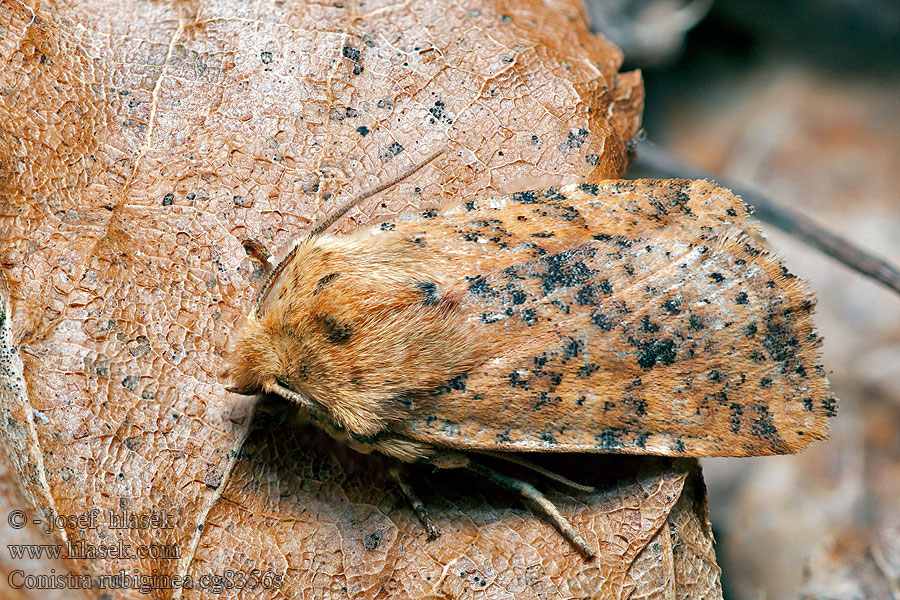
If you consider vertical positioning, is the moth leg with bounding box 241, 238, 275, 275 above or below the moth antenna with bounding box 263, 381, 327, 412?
above

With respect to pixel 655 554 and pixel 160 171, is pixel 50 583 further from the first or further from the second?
pixel 655 554

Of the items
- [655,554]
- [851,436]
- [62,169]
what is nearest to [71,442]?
[62,169]

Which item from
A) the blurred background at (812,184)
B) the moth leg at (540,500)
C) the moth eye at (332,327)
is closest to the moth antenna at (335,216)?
the moth eye at (332,327)

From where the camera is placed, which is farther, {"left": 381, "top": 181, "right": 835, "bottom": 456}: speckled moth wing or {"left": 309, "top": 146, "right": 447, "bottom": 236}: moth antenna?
{"left": 309, "top": 146, "right": 447, "bottom": 236}: moth antenna

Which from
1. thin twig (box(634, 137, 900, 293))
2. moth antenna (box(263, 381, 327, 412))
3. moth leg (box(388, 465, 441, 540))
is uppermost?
moth antenna (box(263, 381, 327, 412))

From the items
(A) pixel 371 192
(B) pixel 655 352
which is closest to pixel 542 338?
(B) pixel 655 352

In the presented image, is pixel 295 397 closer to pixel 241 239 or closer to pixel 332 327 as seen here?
pixel 332 327

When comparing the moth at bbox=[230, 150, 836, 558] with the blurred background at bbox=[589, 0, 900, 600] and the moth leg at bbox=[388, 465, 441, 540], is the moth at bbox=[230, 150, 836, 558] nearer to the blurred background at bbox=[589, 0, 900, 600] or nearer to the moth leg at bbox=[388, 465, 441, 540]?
the moth leg at bbox=[388, 465, 441, 540]

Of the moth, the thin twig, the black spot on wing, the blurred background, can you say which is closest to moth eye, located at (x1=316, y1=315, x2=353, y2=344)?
the moth
